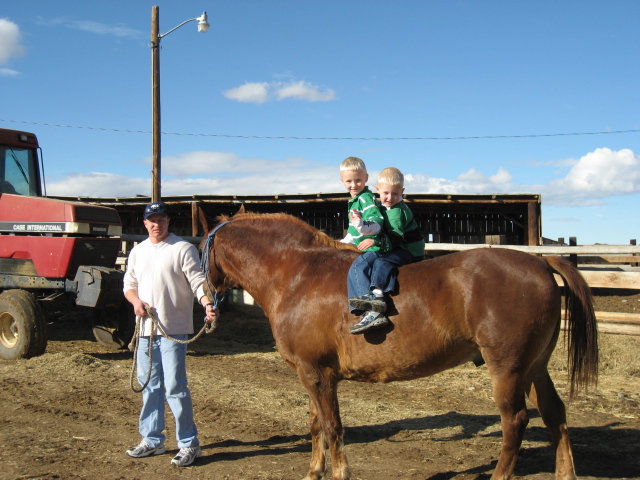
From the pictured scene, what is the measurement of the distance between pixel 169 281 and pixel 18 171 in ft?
21.6

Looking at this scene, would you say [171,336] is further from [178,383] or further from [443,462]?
[443,462]

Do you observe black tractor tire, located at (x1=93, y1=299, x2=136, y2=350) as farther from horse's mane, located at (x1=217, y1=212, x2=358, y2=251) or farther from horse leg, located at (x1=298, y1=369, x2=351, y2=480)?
horse leg, located at (x1=298, y1=369, x2=351, y2=480)

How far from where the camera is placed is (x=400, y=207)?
4250 mm

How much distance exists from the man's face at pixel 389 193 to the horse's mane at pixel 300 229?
502 mm

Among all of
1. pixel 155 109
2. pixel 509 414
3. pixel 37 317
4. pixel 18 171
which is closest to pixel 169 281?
pixel 509 414

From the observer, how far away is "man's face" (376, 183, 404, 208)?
13.6 feet

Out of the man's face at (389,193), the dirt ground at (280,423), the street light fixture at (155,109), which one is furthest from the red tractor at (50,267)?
the man's face at (389,193)

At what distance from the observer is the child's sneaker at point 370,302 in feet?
12.9

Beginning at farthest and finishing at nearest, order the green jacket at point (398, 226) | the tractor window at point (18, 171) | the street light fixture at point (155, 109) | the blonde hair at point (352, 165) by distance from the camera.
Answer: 1. the street light fixture at point (155, 109)
2. the tractor window at point (18, 171)
3. the blonde hair at point (352, 165)
4. the green jacket at point (398, 226)

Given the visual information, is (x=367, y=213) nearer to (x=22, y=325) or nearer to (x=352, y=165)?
(x=352, y=165)

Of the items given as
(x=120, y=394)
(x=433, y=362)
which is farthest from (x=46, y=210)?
(x=433, y=362)

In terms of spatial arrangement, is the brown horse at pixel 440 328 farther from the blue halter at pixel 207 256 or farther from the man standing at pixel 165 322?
the man standing at pixel 165 322

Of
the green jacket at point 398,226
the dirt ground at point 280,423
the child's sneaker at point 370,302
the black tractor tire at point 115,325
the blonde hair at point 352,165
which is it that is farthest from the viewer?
the black tractor tire at point 115,325

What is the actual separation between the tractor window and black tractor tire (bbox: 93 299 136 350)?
8.37 feet
